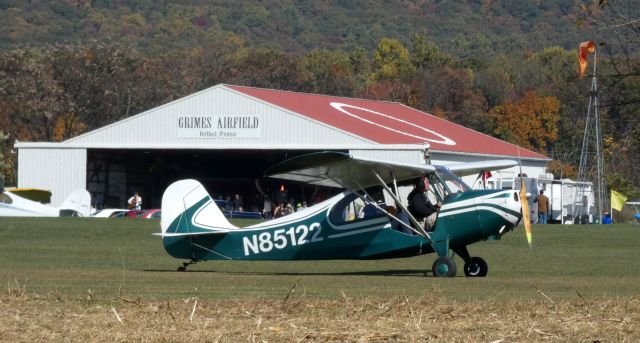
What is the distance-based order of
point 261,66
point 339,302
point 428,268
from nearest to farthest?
1. point 339,302
2. point 428,268
3. point 261,66

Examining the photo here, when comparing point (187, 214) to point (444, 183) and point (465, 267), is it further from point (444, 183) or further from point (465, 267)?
point (465, 267)

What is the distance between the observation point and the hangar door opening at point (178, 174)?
58.9 meters

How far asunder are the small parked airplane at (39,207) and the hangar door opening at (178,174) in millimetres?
7108

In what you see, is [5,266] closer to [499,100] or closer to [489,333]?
[489,333]

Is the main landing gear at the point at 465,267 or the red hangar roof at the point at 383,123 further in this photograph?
the red hangar roof at the point at 383,123

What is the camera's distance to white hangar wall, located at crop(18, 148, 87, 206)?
53688 millimetres

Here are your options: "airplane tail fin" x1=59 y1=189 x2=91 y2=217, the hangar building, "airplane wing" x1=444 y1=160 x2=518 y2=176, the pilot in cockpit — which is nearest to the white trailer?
the hangar building

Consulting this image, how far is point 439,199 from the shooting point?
18984 mm

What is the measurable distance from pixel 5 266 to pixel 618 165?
63334mm

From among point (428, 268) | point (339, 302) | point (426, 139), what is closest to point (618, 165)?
point (426, 139)

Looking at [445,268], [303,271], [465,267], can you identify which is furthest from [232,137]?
[445,268]

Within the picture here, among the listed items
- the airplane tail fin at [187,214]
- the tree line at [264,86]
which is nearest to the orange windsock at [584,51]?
the airplane tail fin at [187,214]

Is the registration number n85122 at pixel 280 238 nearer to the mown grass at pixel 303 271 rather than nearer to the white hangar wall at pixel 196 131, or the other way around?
the mown grass at pixel 303 271

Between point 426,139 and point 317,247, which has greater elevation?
point 426,139
